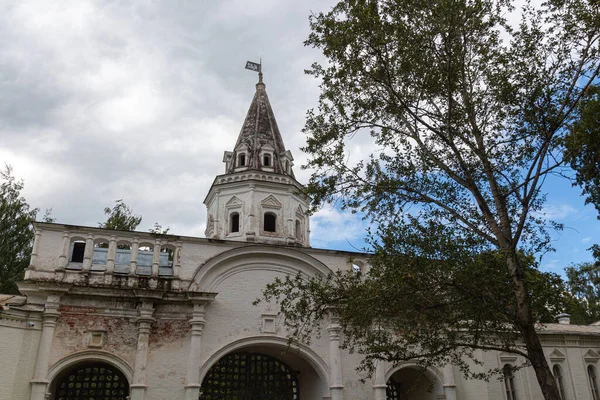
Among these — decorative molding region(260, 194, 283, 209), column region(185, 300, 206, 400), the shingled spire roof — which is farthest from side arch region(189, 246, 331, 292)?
the shingled spire roof

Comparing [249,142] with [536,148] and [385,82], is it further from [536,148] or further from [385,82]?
[536,148]

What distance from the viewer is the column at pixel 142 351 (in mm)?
14523

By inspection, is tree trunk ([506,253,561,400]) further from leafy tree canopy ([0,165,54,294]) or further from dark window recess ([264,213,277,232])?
leafy tree canopy ([0,165,54,294])

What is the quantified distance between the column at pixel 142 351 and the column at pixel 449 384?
1002 centimetres

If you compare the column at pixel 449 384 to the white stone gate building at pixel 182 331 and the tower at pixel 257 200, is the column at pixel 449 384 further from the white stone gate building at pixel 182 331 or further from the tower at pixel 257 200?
the tower at pixel 257 200

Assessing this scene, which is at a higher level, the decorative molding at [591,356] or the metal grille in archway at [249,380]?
the decorative molding at [591,356]

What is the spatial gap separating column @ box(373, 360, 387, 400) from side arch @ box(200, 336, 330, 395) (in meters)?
1.68

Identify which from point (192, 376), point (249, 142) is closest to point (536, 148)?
point (192, 376)

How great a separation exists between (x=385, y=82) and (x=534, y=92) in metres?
3.06

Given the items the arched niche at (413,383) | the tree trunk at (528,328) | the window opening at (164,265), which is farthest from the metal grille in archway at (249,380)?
the tree trunk at (528,328)

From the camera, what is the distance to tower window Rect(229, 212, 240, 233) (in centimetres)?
2031

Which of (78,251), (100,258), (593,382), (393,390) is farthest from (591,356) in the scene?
(78,251)

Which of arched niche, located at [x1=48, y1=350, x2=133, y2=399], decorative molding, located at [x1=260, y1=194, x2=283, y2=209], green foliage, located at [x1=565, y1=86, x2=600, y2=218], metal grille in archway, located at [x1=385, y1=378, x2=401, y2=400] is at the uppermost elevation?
decorative molding, located at [x1=260, y1=194, x2=283, y2=209]

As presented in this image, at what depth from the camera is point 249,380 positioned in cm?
1708
